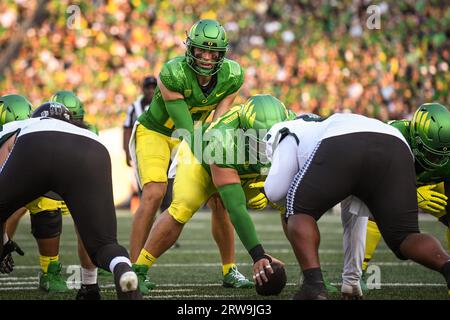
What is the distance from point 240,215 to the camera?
4.80 meters

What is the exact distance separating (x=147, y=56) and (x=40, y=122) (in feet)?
46.4

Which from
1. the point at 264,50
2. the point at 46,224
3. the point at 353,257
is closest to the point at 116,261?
the point at 353,257

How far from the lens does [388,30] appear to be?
17984 mm

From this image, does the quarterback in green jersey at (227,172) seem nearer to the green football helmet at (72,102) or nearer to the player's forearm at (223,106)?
the player's forearm at (223,106)

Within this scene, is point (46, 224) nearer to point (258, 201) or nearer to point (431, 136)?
point (258, 201)

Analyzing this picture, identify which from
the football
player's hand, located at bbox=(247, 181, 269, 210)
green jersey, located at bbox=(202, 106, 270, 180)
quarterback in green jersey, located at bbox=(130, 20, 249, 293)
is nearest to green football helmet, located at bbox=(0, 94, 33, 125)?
quarterback in green jersey, located at bbox=(130, 20, 249, 293)

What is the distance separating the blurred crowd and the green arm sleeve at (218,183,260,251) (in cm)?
1205

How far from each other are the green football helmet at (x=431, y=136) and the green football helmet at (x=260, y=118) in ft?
2.32

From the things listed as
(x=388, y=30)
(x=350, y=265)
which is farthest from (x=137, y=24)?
(x=350, y=265)

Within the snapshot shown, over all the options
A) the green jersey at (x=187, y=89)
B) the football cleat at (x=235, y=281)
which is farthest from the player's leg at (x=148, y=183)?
the football cleat at (x=235, y=281)

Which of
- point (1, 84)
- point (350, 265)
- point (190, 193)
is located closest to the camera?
point (350, 265)

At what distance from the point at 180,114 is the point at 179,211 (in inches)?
28.6

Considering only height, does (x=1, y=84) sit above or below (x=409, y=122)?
below

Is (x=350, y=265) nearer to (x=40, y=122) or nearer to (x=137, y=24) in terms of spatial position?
(x=40, y=122)
